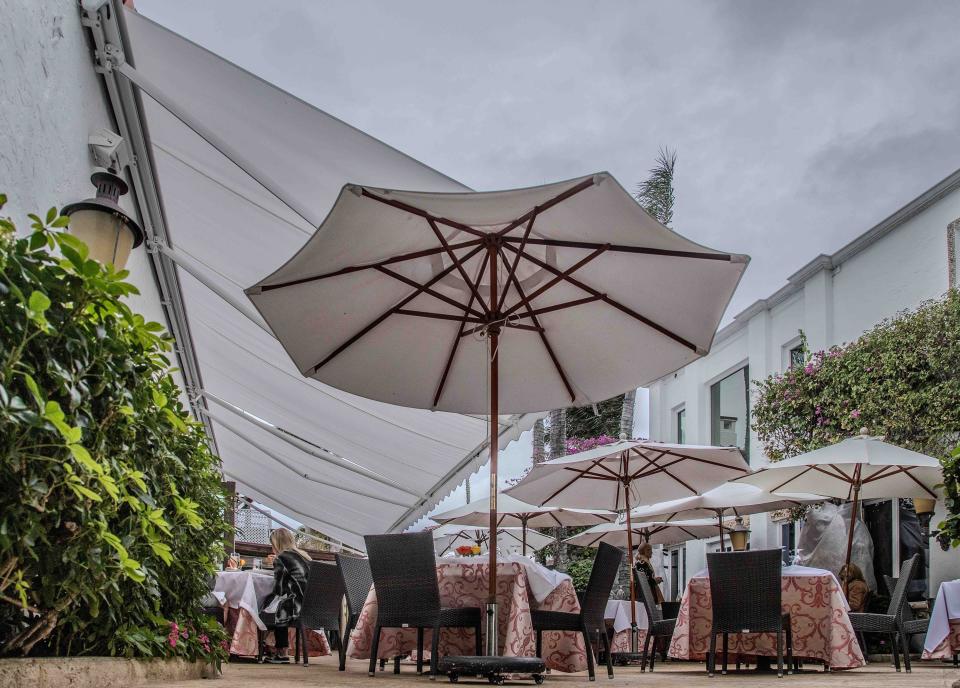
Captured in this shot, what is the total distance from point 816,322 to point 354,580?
10312mm

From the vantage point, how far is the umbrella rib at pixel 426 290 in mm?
4973

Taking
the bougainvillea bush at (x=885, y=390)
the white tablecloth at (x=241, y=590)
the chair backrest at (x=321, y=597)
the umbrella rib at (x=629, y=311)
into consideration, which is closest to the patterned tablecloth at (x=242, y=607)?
the white tablecloth at (x=241, y=590)

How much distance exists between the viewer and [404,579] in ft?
17.1

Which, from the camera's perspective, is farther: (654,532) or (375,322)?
(654,532)

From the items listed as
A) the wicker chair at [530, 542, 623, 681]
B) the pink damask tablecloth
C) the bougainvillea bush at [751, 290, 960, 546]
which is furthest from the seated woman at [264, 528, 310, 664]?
the bougainvillea bush at [751, 290, 960, 546]

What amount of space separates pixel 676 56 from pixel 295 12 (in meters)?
14.5

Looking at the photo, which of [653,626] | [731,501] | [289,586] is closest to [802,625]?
[653,626]

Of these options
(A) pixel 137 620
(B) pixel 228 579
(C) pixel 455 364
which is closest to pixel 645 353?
(C) pixel 455 364

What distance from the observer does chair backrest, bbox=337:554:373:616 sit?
6.59m

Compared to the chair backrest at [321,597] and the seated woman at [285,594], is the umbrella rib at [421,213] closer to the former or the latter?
the chair backrest at [321,597]

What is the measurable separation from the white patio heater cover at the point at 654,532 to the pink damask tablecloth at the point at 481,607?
7072mm

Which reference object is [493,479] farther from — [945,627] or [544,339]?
[945,627]

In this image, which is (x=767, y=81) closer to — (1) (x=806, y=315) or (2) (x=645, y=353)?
(1) (x=806, y=315)

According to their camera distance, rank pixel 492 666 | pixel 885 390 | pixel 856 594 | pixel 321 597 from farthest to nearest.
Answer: pixel 885 390, pixel 856 594, pixel 321 597, pixel 492 666
